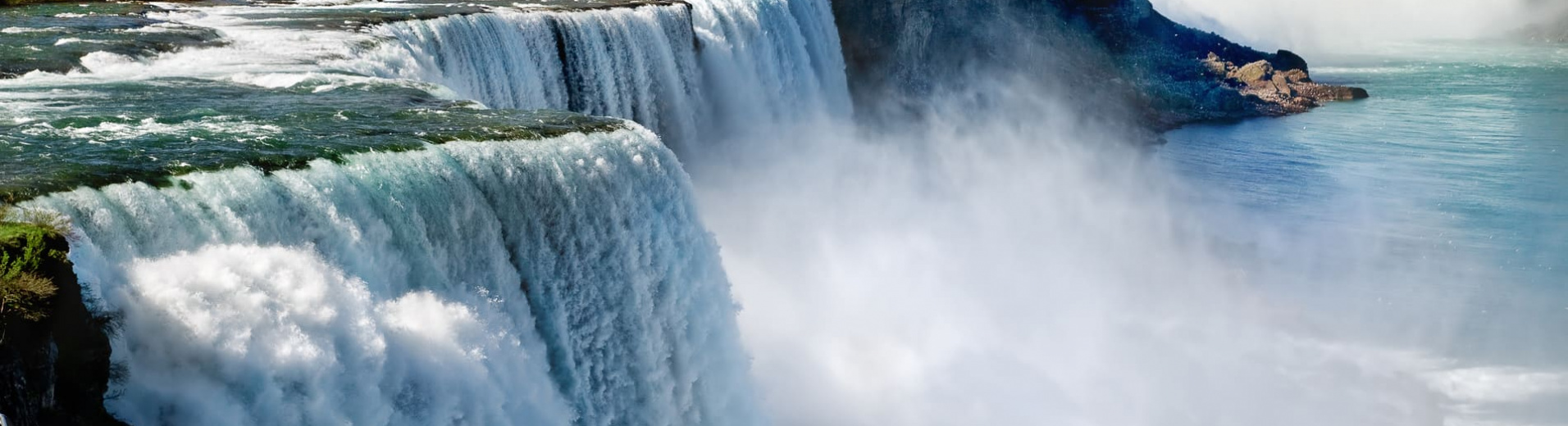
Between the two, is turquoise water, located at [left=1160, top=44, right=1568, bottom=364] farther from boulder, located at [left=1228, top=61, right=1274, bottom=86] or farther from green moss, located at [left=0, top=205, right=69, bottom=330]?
green moss, located at [left=0, top=205, right=69, bottom=330]

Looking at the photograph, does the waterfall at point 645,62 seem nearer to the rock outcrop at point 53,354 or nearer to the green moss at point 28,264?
the green moss at point 28,264

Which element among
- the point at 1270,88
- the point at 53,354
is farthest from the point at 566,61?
the point at 1270,88

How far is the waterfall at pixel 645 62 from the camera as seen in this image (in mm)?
14305

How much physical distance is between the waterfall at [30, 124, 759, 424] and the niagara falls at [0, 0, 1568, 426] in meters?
0.02

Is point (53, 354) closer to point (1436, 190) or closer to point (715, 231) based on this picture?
point (715, 231)

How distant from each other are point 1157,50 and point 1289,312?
66.4ft

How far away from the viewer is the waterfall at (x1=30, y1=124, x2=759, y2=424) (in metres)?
6.02

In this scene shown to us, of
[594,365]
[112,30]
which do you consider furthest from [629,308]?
[112,30]

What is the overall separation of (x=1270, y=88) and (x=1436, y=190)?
12.5 m

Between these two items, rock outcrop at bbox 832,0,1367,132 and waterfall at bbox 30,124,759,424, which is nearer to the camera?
waterfall at bbox 30,124,759,424

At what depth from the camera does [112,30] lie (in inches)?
537

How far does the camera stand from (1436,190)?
83.3 ft

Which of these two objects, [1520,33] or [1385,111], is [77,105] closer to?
[1385,111]

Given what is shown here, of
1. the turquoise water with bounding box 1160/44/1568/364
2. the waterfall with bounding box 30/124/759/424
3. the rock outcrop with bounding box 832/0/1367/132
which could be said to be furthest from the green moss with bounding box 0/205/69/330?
the rock outcrop with bounding box 832/0/1367/132
